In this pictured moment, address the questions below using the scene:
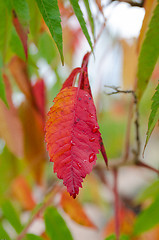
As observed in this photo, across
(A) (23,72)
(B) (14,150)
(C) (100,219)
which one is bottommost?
(C) (100,219)

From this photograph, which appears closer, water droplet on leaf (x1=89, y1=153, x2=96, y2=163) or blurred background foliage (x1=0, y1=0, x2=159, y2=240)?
water droplet on leaf (x1=89, y1=153, x2=96, y2=163)

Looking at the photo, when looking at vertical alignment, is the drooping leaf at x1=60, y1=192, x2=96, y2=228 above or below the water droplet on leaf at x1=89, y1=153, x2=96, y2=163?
below

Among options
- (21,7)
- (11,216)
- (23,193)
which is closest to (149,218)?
(11,216)

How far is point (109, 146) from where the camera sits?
3.77 feet

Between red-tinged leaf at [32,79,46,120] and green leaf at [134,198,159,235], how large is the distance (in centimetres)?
32

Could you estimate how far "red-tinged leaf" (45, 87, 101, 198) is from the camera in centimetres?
29

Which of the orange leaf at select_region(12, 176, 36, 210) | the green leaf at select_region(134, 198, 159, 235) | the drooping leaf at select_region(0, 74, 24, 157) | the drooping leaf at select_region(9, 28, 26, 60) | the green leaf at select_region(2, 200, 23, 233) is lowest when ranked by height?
the orange leaf at select_region(12, 176, 36, 210)

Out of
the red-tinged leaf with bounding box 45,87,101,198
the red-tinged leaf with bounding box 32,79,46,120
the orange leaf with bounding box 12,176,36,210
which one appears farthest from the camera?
the orange leaf with bounding box 12,176,36,210

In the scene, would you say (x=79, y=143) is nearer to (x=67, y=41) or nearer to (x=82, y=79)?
(x=82, y=79)

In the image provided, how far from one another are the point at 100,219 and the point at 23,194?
0.59m

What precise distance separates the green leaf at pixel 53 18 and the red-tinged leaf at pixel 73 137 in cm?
6

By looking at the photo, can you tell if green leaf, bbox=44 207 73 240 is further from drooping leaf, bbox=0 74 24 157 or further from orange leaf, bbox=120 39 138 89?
orange leaf, bbox=120 39 138 89

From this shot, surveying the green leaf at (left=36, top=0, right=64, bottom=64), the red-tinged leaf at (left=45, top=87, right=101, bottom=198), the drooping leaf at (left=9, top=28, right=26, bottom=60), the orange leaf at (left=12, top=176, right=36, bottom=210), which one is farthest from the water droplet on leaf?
the orange leaf at (left=12, top=176, right=36, bottom=210)

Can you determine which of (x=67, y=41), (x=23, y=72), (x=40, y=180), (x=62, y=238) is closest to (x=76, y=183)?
(x=62, y=238)
